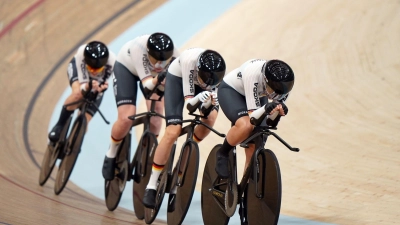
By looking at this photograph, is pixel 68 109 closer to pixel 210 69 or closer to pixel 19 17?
pixel 210 69

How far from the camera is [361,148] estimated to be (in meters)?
5.99

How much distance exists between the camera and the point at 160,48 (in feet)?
16.2

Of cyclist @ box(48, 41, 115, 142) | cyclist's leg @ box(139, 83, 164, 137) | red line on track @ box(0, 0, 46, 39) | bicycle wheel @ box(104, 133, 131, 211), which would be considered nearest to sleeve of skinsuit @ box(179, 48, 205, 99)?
cyclist's leg @ box(139, 83, 164, 137)

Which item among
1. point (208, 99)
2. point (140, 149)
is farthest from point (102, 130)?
point (208, 99)

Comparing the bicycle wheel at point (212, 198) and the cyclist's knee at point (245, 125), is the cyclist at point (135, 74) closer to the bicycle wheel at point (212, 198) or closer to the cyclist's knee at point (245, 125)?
the bicycle wheel at point (212, 198)

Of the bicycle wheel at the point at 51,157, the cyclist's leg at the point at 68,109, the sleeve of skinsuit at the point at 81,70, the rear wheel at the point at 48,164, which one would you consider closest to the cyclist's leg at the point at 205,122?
the sleeve of skinsuit at the point at 81,70

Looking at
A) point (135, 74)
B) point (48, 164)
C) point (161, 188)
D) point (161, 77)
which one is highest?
→ point (135, 74)

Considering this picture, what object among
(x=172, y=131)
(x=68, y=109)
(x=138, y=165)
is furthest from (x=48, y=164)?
(x=172, y=131)

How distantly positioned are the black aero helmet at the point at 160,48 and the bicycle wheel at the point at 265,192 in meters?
1.33

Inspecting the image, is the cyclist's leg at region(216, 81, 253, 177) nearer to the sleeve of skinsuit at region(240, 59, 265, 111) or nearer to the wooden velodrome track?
the sleeve of skinsuit at region(240, 59, 265, 111)

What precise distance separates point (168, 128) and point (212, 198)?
564 mm

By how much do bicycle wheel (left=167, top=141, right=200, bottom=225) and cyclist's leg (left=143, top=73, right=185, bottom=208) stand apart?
0.48 feet

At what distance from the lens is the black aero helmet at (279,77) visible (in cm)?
378

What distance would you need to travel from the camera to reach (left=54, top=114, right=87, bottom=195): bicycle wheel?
235 inches
